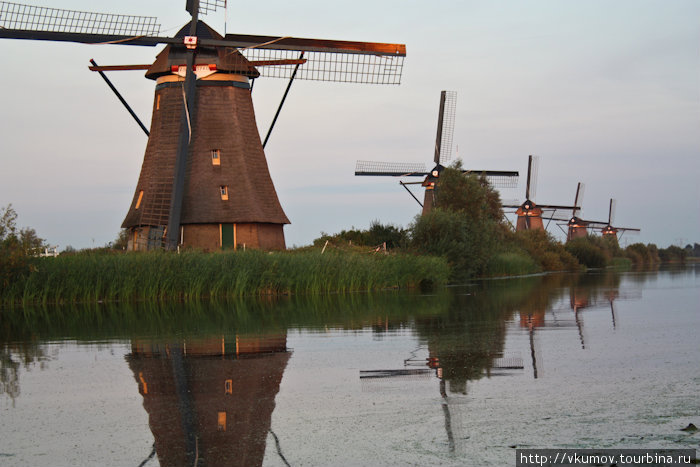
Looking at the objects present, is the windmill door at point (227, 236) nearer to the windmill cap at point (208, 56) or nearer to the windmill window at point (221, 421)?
the windmill cap at point (208, 56)

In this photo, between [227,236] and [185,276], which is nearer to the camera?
[185,276]

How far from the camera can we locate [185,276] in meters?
21.6

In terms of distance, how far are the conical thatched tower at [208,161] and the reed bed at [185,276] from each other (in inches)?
121

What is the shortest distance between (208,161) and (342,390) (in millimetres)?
20833

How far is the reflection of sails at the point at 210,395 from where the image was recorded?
16.7 ft

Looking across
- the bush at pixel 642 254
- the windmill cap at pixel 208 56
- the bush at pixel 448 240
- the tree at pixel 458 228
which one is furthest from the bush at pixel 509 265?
the bush at pixel 642 254

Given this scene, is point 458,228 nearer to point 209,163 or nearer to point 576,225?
point 209,163

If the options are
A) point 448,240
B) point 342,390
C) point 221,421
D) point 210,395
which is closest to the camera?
point 221,421

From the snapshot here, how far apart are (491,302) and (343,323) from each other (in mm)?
6311

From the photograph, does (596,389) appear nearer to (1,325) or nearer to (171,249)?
(1,325)

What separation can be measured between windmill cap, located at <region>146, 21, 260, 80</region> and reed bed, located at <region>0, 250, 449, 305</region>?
22.1 ft

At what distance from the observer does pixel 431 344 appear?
34.3 feet

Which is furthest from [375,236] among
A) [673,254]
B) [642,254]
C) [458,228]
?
[673,254]

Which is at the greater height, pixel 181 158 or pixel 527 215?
pixel 527 215
